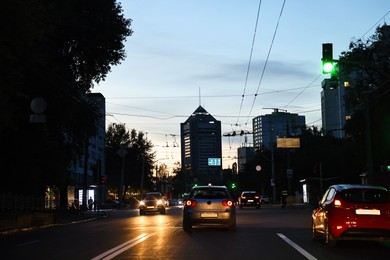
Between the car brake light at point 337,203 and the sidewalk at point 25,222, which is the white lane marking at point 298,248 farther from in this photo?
the sidewalk at point 25,222

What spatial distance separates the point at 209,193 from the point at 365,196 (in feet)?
25.1

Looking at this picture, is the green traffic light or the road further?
the green traffic light

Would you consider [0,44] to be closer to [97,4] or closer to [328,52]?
[328,52]

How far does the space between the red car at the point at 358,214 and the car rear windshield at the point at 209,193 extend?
21.9 feet

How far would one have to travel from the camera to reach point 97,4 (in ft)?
121

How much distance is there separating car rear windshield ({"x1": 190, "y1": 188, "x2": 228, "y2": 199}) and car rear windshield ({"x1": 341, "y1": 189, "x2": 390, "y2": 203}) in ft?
23.1

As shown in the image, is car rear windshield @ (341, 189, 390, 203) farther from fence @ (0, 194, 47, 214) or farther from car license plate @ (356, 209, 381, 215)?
fence @ (0, 194, 47, 214)

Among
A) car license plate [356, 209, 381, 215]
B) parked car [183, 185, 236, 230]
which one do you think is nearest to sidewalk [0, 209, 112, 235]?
parked car [183, 185, 236, 230]

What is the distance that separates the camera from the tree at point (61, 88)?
31531 millimetres

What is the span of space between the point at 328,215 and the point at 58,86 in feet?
70.2

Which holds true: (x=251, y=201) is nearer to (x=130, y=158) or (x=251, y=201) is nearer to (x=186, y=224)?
(x=186, y=224)

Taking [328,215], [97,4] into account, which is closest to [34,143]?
[97,4]

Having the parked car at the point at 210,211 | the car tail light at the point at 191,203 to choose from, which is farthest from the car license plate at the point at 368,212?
the car tail light at the point at 191,203

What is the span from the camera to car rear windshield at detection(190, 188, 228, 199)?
20916 millimetres
